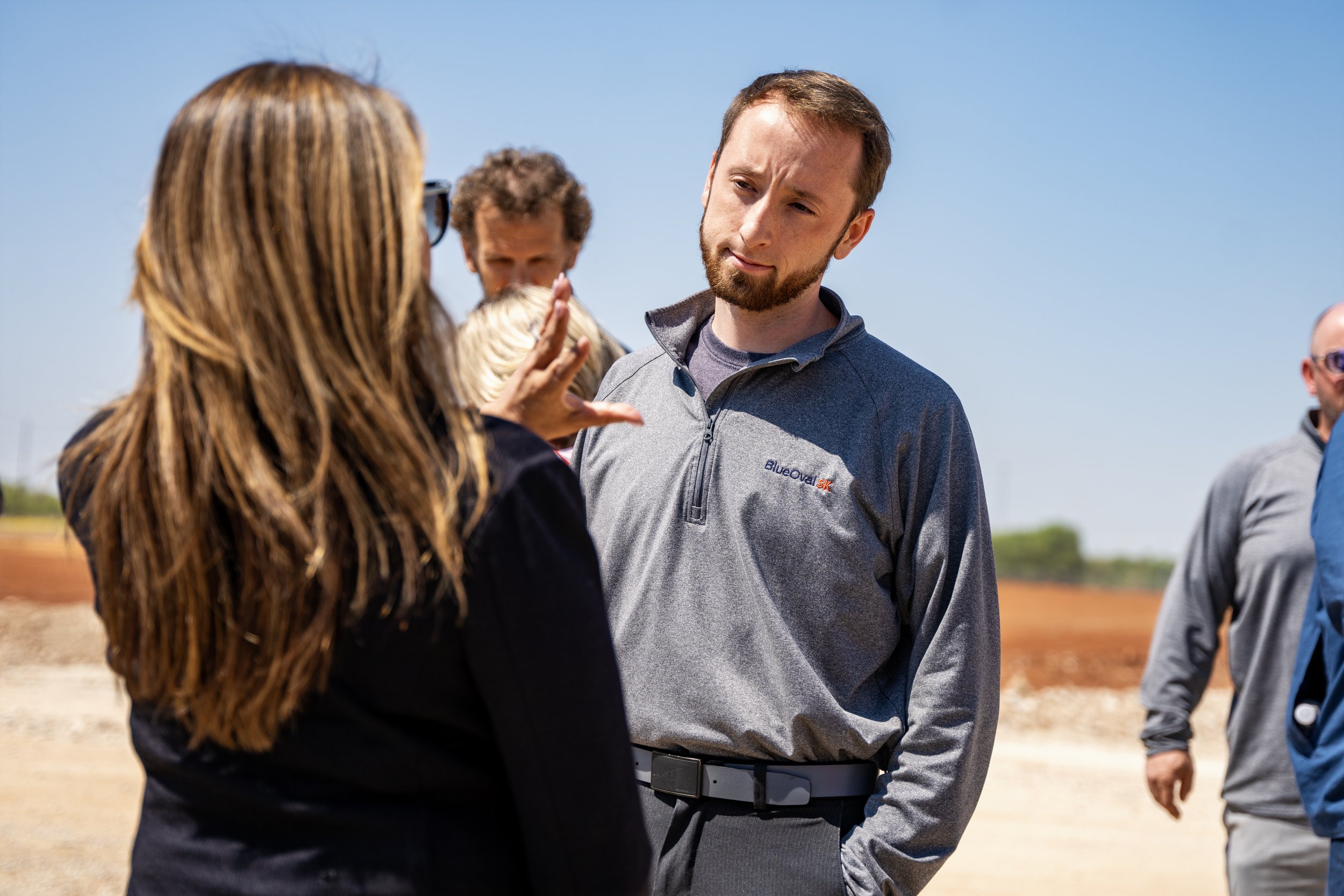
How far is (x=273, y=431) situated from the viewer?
1463 mm

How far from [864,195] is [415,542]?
1.90 m

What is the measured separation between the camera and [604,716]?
153cm

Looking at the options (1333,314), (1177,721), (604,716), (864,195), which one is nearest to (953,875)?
(1177,721)

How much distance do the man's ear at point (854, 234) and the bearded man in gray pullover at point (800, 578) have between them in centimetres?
6

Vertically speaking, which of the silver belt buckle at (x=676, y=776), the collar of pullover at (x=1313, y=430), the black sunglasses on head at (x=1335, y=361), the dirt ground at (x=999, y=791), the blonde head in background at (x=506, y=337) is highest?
the blonde head in background at (x=506, y=337)

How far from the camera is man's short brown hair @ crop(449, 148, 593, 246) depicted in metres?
4.80

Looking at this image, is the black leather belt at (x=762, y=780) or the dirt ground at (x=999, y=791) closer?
the black leather belt at (x=762, y=780)

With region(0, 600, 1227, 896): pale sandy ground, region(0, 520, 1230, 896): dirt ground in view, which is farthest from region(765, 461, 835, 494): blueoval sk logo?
region(0, 600, 1227, 896): pale sandy ground

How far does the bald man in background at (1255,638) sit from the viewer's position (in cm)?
424

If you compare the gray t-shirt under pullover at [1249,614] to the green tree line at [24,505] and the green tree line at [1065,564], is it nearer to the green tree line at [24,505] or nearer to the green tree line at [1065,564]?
the green tree line at [24,505]

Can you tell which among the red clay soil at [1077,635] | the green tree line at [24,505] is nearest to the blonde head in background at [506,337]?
the red clay soil at [1077,635]

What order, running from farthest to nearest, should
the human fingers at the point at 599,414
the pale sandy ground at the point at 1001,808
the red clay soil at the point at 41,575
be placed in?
1. the red clay soil at the point at 41,575
2. the pale sandy ground at the point at 1001,808
3. the human fingers at the point at 599,414

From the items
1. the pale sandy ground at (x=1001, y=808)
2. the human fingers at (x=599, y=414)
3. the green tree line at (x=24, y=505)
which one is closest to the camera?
the human fingers at (x=599, y=414)

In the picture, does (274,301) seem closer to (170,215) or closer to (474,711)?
(170,215)
